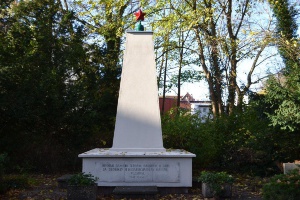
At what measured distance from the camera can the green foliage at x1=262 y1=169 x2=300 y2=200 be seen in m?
6.55

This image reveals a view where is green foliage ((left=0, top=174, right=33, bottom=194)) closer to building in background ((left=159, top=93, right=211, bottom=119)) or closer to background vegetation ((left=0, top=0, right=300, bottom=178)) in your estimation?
background vegetation ((left=0, top=0, right=300, bottom=178))

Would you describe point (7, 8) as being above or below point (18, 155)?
above

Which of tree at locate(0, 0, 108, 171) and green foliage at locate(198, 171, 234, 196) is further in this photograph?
tree at locate(0, 0, 108, 171)

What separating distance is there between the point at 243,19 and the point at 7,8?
1031 cm

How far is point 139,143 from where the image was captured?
10.9m

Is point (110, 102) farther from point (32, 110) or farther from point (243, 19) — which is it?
point (243, 19)

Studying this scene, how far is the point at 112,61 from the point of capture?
58.5ft

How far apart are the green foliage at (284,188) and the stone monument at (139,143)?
312cm

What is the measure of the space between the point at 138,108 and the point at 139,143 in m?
0.88

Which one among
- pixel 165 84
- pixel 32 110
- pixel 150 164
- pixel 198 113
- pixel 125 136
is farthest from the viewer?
pixel 165 84

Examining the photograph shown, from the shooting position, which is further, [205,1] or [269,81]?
[205,1]

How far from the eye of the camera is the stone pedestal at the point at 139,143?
9914 millimetres

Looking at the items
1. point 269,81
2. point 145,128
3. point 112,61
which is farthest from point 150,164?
point 112,61

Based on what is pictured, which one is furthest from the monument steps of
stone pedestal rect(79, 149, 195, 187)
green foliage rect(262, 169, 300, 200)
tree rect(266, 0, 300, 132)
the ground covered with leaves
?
tree rect(266, 0, 300, 132)
